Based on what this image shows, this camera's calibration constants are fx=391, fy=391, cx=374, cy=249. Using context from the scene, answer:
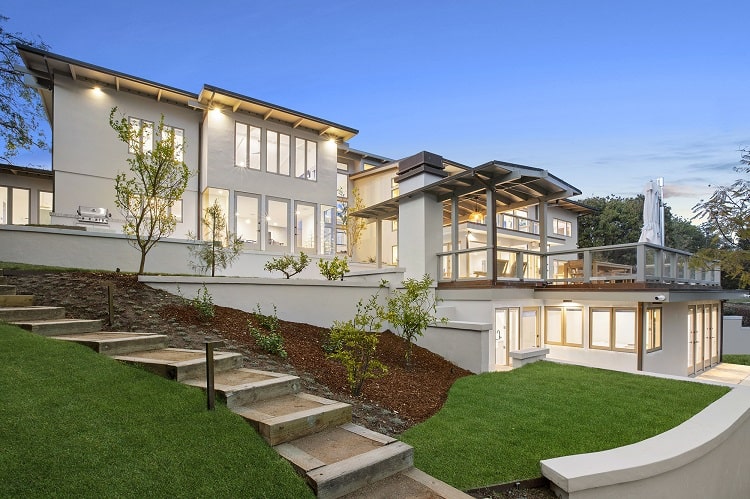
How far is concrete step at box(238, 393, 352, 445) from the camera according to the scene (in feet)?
11.3

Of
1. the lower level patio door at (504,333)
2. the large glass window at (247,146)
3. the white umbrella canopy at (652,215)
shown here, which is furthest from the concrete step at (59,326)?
the white umbrella canopy at (652,215)

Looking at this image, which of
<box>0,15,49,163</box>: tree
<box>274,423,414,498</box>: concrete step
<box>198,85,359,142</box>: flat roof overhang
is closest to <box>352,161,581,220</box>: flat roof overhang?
<box>198,85,359,142</box>: flat roof overhang

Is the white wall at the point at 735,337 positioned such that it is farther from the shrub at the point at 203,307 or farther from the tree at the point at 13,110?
the tree at the point at 13,110

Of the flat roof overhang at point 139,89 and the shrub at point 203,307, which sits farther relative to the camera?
the flat roof overhang at point 139,89

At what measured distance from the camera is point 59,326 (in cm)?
558

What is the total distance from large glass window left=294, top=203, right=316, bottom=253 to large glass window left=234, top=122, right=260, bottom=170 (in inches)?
108

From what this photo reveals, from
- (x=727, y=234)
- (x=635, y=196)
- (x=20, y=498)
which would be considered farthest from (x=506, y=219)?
(x=635, y=196)

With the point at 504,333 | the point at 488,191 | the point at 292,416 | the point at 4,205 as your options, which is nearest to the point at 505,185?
the point at 488,191

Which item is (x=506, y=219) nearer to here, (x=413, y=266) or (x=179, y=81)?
(x=413, y=266)

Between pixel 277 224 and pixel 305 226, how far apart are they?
137cm

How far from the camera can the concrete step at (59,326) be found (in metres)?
5.41

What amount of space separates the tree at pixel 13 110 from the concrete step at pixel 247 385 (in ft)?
34.4

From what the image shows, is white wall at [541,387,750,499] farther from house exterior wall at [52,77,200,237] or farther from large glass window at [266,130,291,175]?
large glass window at [266,130,291,175]

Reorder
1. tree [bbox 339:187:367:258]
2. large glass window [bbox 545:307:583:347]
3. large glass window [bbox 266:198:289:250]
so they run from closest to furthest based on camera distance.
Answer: large glass window [bbox 545:307:583:347], large glass window [bbox 266:198:289:250], tree [bbox 339:187:367:258]
